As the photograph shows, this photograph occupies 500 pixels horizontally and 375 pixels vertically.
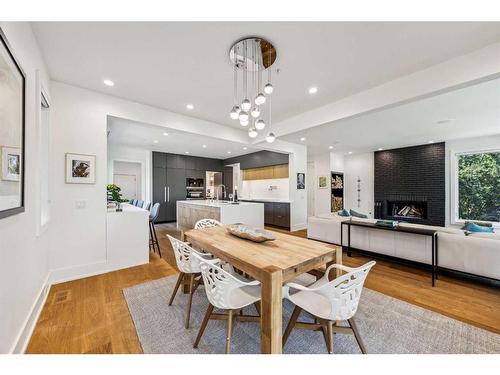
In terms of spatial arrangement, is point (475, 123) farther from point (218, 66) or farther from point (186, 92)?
point (186, 92)

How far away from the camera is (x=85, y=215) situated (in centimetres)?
278

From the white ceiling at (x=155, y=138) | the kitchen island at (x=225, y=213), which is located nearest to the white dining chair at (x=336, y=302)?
the kitchen island at (x=225, y=213)

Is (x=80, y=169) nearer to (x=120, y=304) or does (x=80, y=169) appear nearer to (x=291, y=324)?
(x=120, y=304)

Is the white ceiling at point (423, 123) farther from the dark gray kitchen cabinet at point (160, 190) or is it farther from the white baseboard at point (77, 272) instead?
the dark gray kitchen cabinet at point (160, 190)

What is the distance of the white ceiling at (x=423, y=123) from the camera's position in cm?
301

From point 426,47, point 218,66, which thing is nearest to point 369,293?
point 426,47

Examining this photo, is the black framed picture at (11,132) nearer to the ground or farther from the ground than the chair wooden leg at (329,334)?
farther from the ground

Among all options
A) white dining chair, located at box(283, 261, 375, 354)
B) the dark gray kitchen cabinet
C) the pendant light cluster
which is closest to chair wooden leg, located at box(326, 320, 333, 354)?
white dining chair, located at box(283, 261, 375, 354)

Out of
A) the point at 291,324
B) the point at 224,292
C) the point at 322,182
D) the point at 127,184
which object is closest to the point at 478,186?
the point at 322,182

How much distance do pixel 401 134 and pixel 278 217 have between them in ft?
12.6

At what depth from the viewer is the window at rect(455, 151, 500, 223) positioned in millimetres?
5078

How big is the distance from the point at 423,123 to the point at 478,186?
9.80 ft

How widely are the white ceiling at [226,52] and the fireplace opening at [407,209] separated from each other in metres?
5.44

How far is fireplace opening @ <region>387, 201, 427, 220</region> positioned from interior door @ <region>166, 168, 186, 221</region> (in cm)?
722
